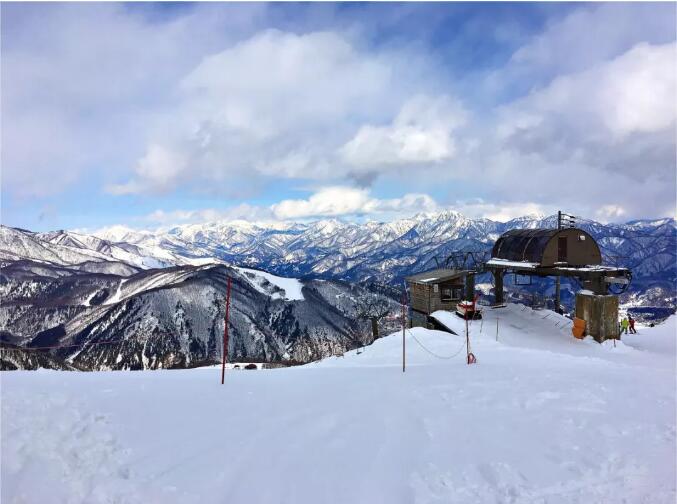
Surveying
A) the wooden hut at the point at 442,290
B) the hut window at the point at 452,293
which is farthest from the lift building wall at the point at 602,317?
the hut window at the point at 452,293

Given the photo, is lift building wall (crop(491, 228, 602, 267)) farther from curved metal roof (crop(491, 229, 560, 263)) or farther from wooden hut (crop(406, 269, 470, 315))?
wooden hut (crop(406, 269, 470, 315))

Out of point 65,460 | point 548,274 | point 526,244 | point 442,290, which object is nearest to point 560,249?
point 548,274

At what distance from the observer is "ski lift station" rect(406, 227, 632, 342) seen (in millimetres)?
28688

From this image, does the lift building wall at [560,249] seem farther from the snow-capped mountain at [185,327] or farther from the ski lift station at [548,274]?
the snow-capped mountain at [185,327]

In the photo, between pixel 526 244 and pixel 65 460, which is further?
pixel 526 244

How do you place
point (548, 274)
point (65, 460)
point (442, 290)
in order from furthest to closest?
1. point (442, 290)
2. point (548, 274)
3. point (65, 460)

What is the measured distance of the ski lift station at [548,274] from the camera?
94.1 feet

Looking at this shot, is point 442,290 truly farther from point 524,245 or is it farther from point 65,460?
point 65,460

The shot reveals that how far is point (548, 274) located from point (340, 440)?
3072 cm

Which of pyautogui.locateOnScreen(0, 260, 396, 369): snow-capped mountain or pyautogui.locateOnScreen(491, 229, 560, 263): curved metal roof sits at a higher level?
pyautogui.locateOnScreen(491, 229, 560, 263): curved metal roof

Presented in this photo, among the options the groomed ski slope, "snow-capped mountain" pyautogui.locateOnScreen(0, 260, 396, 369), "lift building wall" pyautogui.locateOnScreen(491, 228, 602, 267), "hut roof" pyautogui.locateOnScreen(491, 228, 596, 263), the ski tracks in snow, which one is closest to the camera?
the ski tracks in snow

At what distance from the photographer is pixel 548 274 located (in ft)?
111

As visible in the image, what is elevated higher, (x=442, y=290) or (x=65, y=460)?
(x=442, y=290)

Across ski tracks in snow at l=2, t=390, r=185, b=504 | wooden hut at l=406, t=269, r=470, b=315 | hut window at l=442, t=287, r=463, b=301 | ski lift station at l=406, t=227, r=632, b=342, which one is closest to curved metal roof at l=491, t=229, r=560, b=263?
ski lift station at l=406, t=227, r=632, b=342
